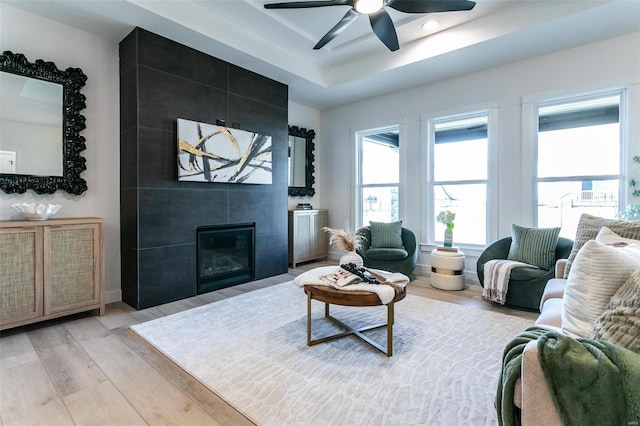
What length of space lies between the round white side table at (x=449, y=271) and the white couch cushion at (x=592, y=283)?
2.54 metres

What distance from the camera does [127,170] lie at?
3289 millimetres

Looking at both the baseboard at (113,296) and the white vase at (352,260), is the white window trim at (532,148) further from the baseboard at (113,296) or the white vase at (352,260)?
the baseboard at (113,296)

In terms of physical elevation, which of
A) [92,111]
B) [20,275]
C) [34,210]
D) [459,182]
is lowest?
[20,275]

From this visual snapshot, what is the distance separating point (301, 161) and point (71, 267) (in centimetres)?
376

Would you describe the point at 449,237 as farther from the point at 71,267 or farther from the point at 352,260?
the point at 71,267

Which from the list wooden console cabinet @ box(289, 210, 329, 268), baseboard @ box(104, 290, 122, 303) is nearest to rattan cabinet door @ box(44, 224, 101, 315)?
baseboard @ box(104, 290, 122, 303)

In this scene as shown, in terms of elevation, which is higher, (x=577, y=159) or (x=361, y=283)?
(x=577, y=159)

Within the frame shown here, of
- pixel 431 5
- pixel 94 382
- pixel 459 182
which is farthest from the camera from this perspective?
pixel 459 182

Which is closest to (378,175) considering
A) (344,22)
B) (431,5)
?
(344,22)

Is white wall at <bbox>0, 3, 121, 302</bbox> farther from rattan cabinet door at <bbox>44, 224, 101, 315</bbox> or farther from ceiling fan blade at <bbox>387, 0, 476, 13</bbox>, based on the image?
ceiling fan blade at <bbox>387, 0, 476, 13</bbox>

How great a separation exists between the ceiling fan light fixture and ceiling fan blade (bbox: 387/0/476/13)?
0.09 meters

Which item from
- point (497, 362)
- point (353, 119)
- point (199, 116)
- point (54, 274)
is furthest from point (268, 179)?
point (497, 362)

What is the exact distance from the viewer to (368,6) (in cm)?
253

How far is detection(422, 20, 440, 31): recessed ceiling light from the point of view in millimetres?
3469
